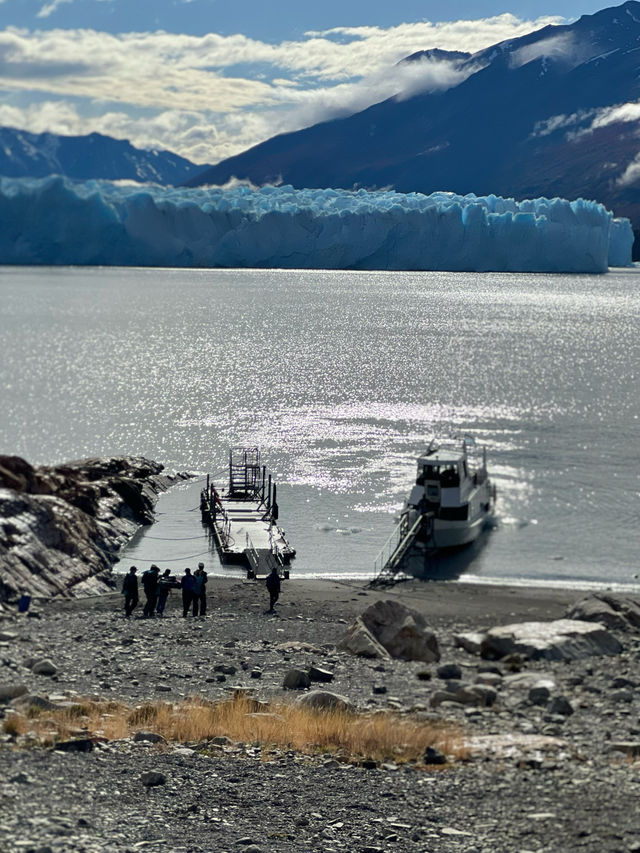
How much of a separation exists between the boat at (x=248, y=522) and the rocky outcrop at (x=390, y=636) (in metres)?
8.23

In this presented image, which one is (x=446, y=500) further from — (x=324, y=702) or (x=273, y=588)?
(x=324, y=702)

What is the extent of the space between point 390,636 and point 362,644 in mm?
620

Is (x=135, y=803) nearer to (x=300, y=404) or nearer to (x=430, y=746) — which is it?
(x=430, y=746)

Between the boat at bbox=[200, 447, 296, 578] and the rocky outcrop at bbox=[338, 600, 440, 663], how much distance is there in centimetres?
823

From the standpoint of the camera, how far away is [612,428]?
178 ft

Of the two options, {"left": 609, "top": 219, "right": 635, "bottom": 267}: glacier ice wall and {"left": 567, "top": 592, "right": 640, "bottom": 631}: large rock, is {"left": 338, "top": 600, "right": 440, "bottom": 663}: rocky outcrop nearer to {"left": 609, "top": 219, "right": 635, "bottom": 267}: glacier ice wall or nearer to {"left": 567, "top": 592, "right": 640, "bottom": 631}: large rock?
{"left": 567, "top": 592, "right": 640, "bottom": 631}: large rock

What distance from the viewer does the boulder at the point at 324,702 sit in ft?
49.0

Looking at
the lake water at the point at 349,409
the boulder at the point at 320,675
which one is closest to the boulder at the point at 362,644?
the boulder at the point at 320,675

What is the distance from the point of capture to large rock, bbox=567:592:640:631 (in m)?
22.5

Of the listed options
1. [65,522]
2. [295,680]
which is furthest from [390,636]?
[65,522]

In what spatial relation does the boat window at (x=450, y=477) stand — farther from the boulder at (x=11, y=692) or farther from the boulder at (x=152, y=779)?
the boulder at (x=152, y=779)

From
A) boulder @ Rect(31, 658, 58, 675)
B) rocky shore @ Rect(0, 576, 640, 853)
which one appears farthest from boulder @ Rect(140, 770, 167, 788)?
boulder @ Rect(31, 658, 58, 675)

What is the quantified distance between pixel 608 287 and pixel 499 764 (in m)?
185

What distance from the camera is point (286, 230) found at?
15050 centimetres
